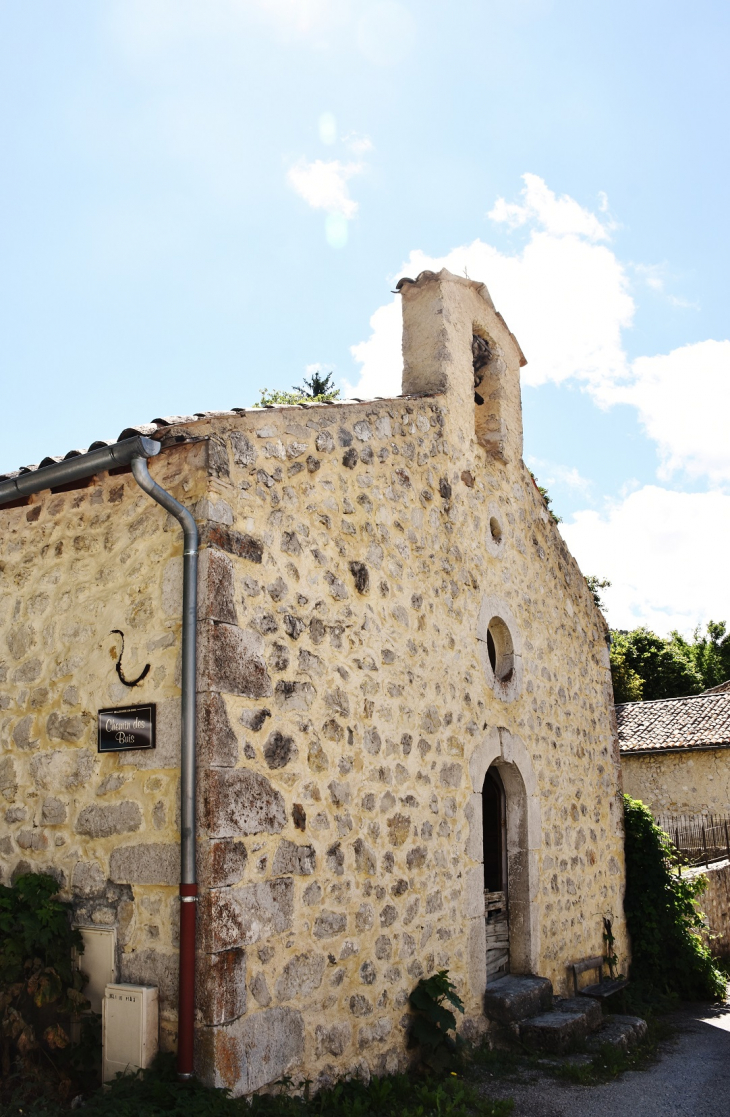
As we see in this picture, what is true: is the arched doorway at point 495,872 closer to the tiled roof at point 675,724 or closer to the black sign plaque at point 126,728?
the black sign plaque at point 126,728

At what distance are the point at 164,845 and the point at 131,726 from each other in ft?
1.98

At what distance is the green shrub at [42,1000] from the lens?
402cm

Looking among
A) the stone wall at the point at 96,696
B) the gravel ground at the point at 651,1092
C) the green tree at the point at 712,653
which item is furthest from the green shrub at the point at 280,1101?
the green tree at the point at 712,653

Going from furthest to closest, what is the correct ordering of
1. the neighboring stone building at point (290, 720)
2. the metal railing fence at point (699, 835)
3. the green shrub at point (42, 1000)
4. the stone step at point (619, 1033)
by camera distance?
the metal railing fence at point (699, 835)
the stone step at point (619, 1033)
the neighboring stone building at point (290, 720)
the green shrub at point (42, 1000)

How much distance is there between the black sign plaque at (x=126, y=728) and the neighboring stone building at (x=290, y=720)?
0.06m

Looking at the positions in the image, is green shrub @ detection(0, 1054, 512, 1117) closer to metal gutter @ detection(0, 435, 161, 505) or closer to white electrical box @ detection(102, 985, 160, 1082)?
white electrical box @ detection(102, 985, 160, 1082)

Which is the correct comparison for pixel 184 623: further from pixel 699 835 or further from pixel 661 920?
pixel 699 835

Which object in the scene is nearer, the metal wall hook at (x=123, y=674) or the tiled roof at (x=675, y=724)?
the metal wall hook at (x=123, y=674)

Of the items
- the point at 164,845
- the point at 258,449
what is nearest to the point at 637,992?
the point at 164,845

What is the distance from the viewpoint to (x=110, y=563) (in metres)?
4.67

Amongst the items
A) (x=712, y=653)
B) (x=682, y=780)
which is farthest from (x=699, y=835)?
(x=712, y=653)

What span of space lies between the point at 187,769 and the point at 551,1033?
3885 mm

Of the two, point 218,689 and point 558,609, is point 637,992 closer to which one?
point 558,609

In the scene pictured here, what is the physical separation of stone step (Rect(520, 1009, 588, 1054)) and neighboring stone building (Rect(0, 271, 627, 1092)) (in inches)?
17.3
